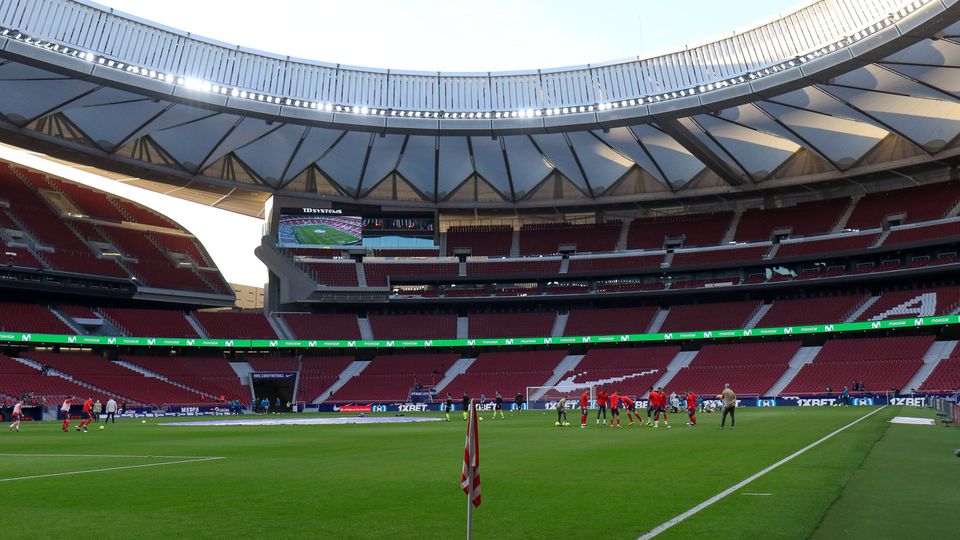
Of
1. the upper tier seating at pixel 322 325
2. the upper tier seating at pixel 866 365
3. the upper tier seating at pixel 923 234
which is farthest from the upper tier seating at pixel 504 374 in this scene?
the upper tier seating at pixel 923 234

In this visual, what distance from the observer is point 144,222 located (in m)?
78.2

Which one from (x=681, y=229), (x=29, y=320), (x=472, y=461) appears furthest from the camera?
(x=681, y=229)

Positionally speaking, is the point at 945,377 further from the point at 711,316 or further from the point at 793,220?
the point at 793,220

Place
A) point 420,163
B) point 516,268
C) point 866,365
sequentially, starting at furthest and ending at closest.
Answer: point 516,268
point 420,163
point 866,365

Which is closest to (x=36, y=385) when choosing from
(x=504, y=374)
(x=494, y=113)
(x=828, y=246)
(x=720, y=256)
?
(x=504, y=374)

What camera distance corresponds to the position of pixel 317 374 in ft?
228

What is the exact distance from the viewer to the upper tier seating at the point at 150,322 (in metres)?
64.1

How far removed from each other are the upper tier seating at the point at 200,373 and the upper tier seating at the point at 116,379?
7.09 ft

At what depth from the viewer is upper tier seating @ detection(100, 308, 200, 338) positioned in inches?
2522

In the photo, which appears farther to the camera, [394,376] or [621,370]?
[394,376]

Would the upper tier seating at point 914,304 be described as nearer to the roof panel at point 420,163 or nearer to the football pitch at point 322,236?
the roof panel at point 420,163

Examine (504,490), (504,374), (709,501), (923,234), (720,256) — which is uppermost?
(923,234)

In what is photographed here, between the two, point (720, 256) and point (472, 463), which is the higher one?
point (720, 256)

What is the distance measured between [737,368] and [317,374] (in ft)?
115
